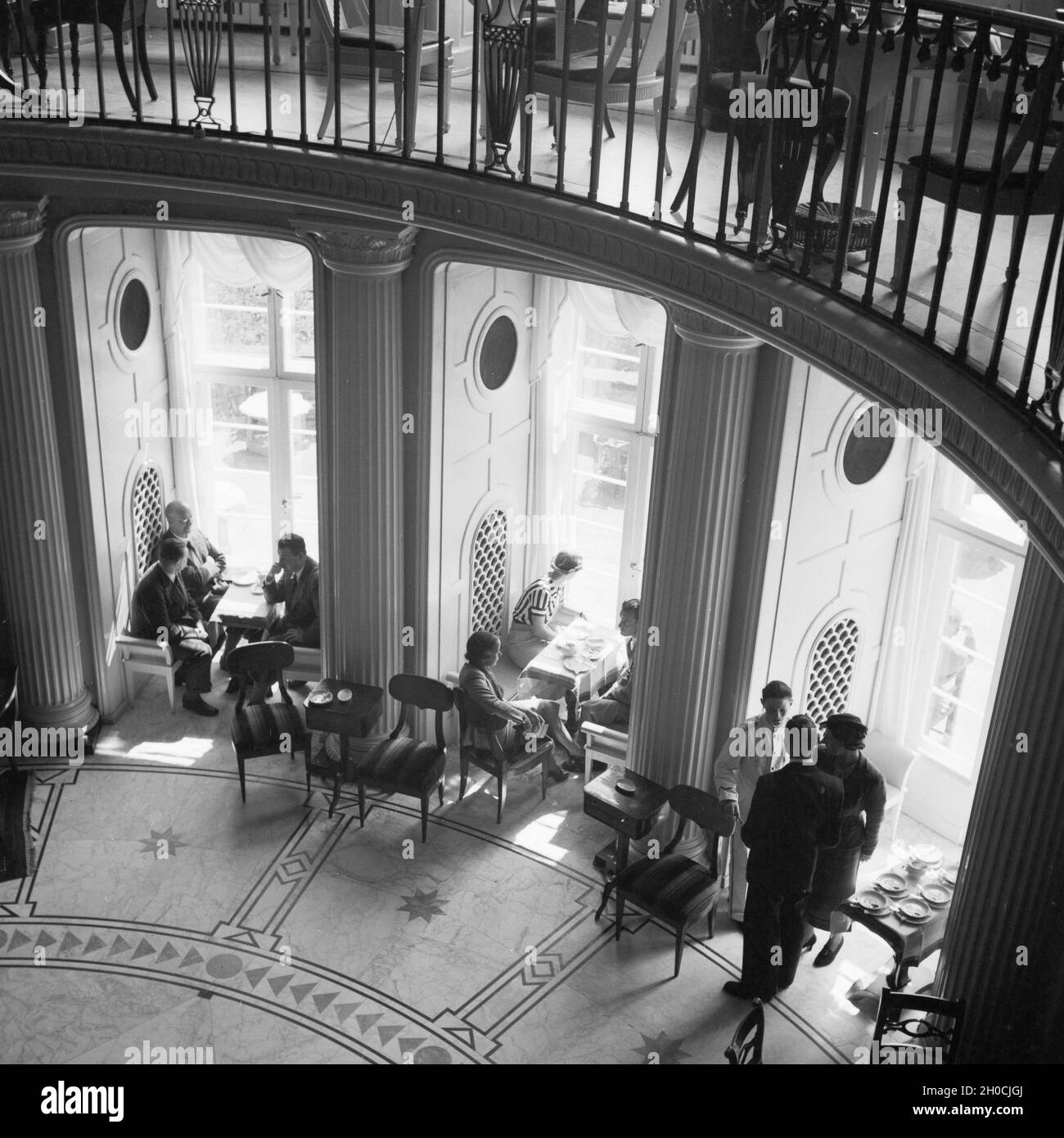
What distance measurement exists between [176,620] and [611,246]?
17.6 ft

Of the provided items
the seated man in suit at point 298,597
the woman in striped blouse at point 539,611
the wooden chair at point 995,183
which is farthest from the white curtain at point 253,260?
the wooden chair at point 995,183

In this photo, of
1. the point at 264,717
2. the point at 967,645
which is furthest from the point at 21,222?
the point at 967,645

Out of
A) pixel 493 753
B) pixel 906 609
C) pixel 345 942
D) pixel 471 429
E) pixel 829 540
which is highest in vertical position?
pixel 471 429

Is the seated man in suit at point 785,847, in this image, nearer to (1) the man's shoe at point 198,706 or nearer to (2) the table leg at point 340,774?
(2) the table leg at point 340,774

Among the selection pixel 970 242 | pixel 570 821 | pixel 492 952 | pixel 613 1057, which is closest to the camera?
pixel 970 242

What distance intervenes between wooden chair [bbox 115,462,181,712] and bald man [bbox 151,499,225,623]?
0.44 ft

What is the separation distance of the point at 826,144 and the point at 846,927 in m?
4.45

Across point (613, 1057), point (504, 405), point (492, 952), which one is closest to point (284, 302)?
point (504, 405)

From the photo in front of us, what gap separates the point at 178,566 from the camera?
10188 mm

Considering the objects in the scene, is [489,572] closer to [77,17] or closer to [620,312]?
[620,312]

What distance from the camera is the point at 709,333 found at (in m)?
7.27

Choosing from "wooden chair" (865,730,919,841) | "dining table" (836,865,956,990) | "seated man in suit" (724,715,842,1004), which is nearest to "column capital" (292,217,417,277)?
"seated man in suit" (724,715,842,1004)

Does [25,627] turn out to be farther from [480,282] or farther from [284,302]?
[480,282]

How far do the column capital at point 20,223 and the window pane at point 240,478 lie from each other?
277 cm
